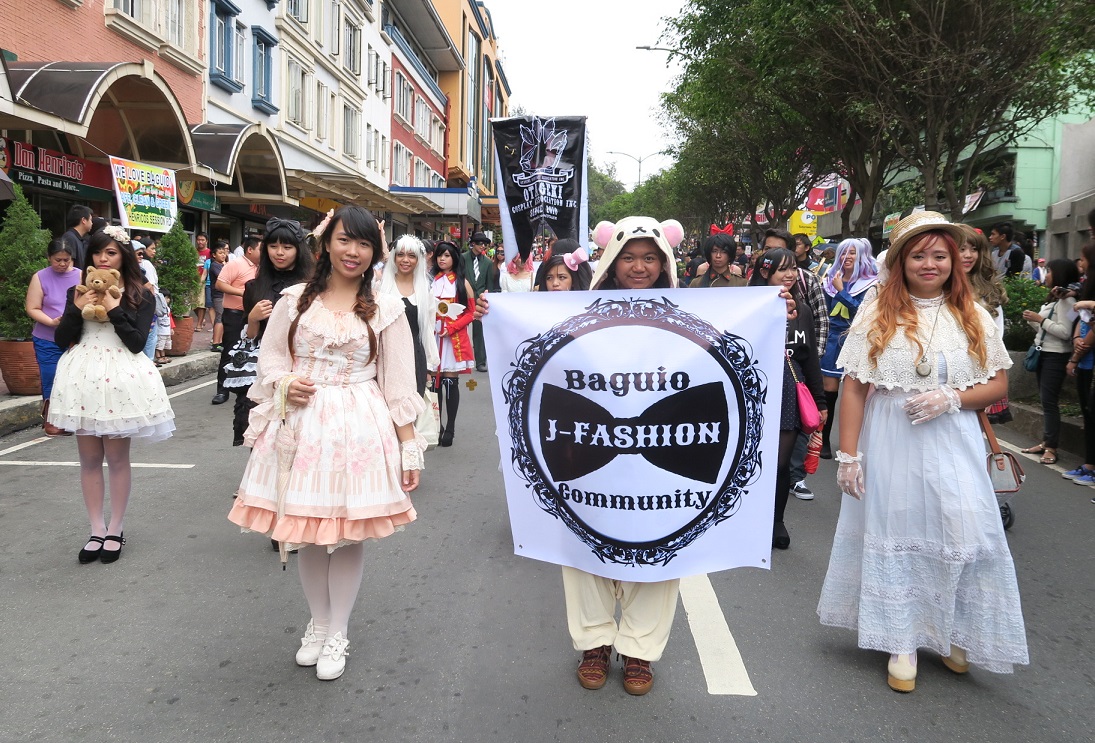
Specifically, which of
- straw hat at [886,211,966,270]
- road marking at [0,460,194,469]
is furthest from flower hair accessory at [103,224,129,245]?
straw hat at [886,211,966,270]

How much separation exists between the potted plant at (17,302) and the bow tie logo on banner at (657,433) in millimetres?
Answer: 7845

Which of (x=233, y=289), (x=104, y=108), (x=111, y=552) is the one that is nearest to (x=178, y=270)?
(x=104, y=108)

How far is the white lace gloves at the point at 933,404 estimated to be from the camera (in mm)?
3357

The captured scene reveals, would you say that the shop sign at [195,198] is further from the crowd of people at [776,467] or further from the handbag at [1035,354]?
the crowd of people at [776,467]

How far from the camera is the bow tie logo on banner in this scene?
10.6 ft

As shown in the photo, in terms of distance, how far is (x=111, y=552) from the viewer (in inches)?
190

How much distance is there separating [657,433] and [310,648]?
1.67m

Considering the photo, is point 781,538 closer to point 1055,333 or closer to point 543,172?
point 1055,333

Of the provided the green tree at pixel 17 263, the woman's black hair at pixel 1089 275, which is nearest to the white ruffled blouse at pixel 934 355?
the woman's black hair at pixel 1089 275

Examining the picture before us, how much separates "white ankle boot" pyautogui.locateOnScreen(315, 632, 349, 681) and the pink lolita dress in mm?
427

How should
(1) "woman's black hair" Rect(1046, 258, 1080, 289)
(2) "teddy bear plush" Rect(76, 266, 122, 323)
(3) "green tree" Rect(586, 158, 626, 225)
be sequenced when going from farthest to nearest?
1. (3) "green tree" Rect(586, 158, 626, 225)
2. (1) "woman's black hair" Rect(1046, 258, 1080, 289)
3. (2) "teddy bear plush" Rect(76, 266, 122, 323)

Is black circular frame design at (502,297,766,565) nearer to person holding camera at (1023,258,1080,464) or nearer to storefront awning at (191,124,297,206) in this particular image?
person holding camera at (1023,258,1080,464)

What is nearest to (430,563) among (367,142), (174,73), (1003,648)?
(1003,648)

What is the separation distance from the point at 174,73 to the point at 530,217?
13.6 m
